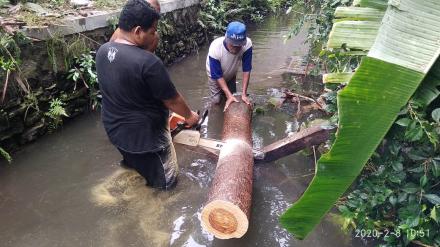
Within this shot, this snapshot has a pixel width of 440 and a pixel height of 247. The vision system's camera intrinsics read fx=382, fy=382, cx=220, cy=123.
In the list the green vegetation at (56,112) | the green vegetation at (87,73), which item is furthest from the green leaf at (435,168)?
the green vegetation at (87,73)

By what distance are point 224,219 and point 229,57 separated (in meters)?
2.82

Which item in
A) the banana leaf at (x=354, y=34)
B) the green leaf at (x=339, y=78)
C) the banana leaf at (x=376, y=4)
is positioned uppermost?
the banana leaf at (x=376, y=4)

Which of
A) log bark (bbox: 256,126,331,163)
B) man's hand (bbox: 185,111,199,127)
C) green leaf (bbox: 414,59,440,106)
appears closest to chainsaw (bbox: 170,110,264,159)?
log bark (bbox: 256,126,331,163)

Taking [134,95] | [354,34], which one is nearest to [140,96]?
[134,95]

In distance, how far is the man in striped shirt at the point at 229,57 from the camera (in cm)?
485

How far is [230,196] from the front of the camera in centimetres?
304

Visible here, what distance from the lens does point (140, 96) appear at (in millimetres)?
3494

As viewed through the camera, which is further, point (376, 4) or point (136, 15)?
point (136, 15)

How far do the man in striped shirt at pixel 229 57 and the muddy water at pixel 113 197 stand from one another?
71 centimetres

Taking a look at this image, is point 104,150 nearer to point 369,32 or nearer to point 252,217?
point 252,217

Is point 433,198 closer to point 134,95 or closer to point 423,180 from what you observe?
point 423,180

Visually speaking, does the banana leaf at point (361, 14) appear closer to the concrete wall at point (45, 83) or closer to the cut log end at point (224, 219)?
the cut log end at point (224, 219)

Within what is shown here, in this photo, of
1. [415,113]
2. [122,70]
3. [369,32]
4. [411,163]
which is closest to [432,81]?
[415,113]
